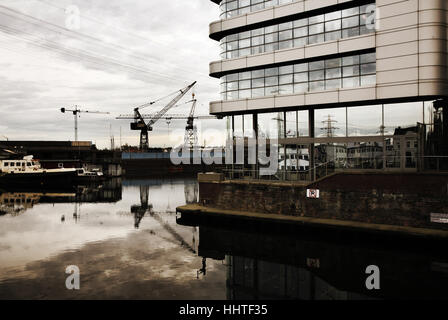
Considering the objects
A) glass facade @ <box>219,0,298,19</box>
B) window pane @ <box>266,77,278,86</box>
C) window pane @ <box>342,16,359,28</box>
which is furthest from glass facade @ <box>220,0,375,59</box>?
window pane @ <box>266,77,278,86</box>

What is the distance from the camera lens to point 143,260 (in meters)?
18.8

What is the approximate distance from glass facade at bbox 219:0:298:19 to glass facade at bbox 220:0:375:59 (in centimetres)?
191

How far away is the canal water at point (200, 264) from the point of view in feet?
A: 47.7

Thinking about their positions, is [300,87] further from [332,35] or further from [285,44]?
[332,35]

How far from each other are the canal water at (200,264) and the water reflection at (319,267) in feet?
0.15

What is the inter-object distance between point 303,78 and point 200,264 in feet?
57.7

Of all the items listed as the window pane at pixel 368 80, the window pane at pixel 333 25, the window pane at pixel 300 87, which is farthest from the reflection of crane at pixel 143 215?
the window pane at pixel 333 25

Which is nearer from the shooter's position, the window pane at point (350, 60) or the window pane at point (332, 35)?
the window pane at point (350, 60)

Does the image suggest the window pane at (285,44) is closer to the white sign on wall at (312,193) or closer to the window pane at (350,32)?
the window pane at (350,32)

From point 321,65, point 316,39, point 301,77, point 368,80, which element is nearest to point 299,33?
point 316,39

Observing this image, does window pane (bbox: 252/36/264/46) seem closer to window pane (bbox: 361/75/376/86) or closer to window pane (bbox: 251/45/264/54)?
window pane (bbox: 251/45/264/54)

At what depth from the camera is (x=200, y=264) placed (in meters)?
18.4

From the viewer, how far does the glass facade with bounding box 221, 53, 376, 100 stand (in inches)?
1002
